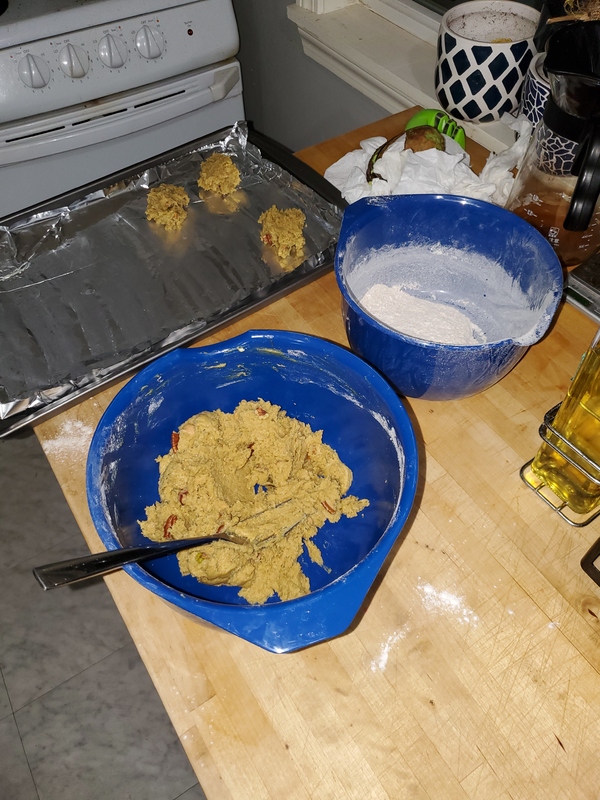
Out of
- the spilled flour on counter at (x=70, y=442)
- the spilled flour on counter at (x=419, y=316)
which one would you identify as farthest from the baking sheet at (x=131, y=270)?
the spilled flour on counter at (x=419, y=316)

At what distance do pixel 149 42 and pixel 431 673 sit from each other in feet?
4.24

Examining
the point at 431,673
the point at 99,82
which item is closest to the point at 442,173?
the point at 431,673

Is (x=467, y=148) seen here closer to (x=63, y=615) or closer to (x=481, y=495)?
(x=481, y=495)

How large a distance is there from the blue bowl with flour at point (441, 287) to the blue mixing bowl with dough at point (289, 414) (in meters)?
0.07

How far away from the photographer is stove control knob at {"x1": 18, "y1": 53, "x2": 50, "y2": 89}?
3.58 feet

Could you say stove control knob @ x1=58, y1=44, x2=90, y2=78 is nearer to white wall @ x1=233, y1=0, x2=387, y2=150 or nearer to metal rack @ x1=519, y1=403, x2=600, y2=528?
white wall @ x1=233, y1=0, x2=387, y2=150

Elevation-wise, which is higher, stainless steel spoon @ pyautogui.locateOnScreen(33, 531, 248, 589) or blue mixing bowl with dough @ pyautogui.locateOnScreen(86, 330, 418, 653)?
stainless steel spoon @ pyautogui.locateOnScreen(33, 531, 248, 589)

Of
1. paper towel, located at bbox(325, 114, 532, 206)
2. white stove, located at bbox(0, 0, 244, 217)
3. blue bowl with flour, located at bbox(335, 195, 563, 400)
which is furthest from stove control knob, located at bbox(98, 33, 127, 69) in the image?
blue bowl with flour, located at bbox(335, 195, 563, 400)

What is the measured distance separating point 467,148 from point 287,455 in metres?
0.70

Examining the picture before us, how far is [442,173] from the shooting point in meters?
0.85

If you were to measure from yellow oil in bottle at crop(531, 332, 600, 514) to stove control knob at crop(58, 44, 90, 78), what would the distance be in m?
1.14

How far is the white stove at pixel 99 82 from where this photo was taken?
1105 mm

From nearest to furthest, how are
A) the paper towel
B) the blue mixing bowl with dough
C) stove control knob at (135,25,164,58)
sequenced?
1. the blue mixing bowl with dough
2. the paper towel
3. stove control knob at (135,25,164,58)

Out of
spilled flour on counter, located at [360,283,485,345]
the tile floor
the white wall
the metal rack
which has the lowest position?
the tile floor
